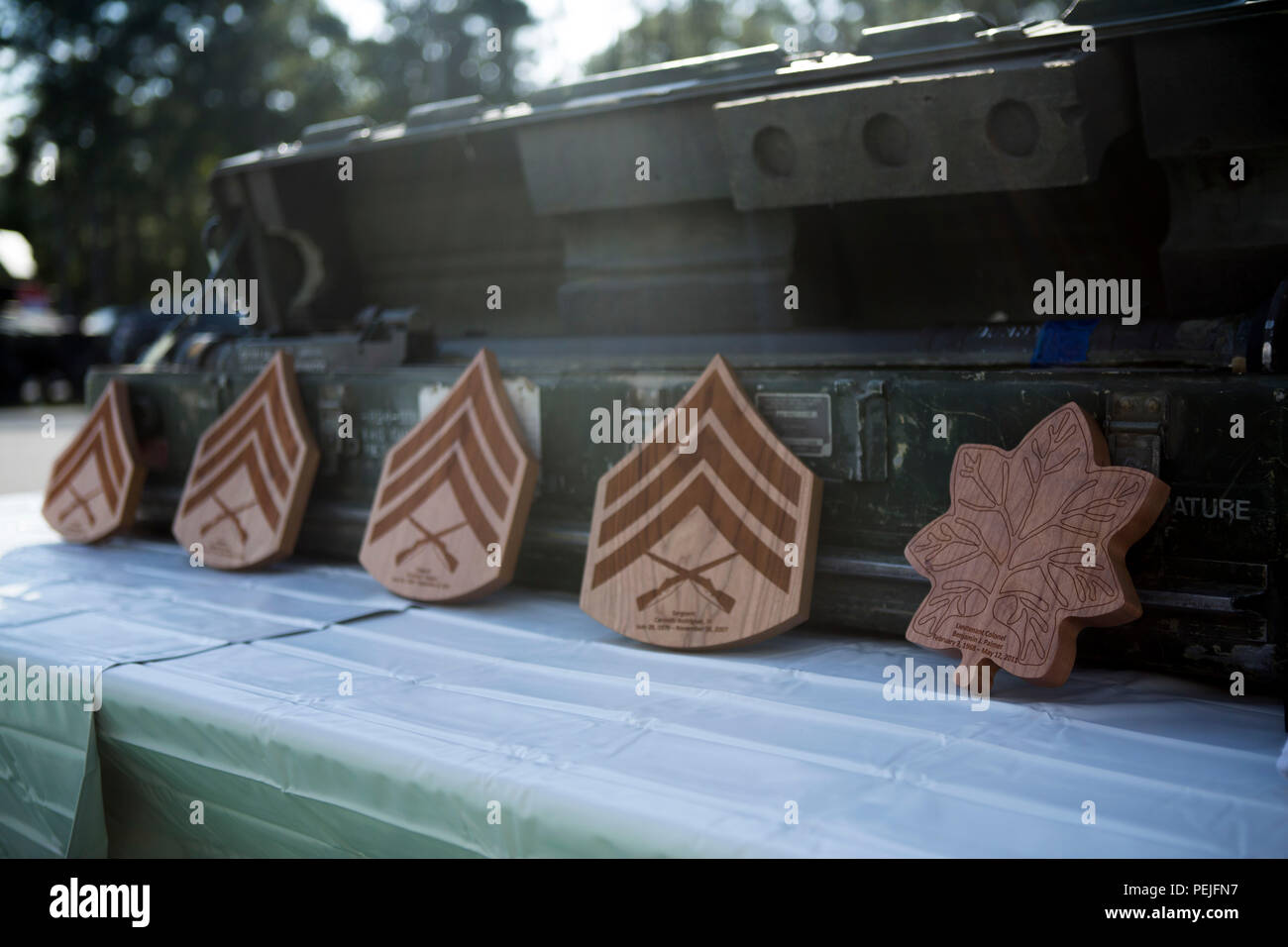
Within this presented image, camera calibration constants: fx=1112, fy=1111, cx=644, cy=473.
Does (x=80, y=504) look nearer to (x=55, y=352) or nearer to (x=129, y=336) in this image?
(x=129, y=336)

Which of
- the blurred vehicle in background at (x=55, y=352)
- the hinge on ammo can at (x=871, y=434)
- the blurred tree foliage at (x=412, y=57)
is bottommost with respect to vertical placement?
the hinge on ammo can at (x=871, y=434)

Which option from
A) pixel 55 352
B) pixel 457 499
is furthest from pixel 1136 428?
pixel 55 352

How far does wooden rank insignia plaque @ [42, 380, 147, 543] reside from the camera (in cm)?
329

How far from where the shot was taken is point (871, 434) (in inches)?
83.7

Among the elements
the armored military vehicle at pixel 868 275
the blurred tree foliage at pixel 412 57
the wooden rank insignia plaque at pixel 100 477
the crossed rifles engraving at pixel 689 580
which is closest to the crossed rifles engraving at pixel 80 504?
the wooden rank insignia plaque at pixel 100 477

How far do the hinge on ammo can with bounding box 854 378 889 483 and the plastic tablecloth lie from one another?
32cm

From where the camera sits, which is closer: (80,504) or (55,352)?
(80,504)

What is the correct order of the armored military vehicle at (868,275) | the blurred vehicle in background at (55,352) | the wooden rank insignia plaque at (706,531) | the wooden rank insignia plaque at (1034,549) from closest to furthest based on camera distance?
1. the wooden rank insignia plaque at (1034,549)
2. the armored military vehicle at (868,275)
3. the wooden rank insignia plaque at (706,531)
4. the blurred vehicle in background at (55,352)

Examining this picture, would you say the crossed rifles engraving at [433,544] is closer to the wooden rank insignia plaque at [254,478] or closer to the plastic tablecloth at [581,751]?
the plastic tablecloth at [581,751]

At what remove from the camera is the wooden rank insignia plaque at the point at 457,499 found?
248 cm

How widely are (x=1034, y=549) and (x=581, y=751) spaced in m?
0.82

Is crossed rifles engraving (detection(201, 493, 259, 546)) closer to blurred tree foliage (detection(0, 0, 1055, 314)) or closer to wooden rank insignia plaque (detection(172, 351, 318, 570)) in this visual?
wooden rank insignia plaque (detection(172, 351, 318, 570))

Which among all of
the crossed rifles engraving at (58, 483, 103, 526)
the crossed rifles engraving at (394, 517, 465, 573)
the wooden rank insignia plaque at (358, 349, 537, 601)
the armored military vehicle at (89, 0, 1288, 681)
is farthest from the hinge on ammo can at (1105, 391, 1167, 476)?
the crossed rifles engraving at (58, 483, 103, 526)

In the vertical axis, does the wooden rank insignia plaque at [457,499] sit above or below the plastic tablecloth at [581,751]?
above
